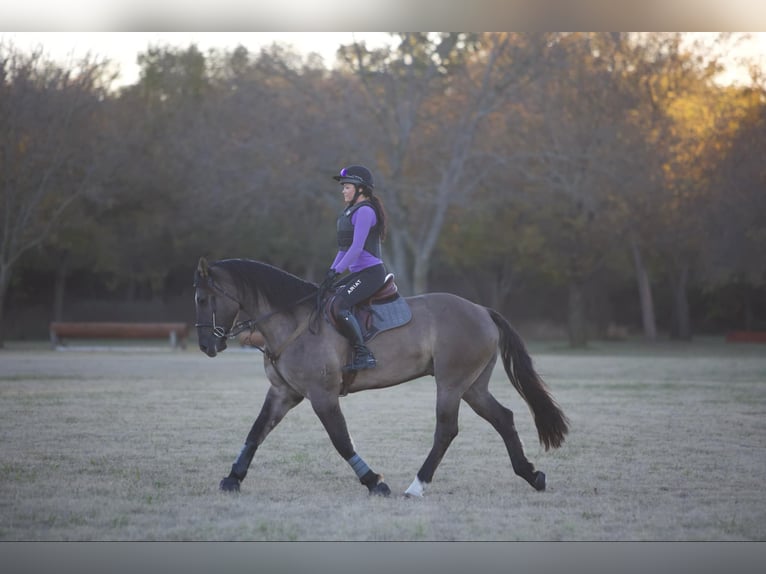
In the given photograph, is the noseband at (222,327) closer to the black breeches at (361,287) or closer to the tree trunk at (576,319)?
the black breeches at (361,287)

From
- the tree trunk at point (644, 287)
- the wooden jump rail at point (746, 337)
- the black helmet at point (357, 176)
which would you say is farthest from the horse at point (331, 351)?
the wooden jump rail at point (746, 337)

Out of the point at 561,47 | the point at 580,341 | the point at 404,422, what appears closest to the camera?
the point at 404,422

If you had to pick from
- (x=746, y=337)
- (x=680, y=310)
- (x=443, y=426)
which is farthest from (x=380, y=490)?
(x=746, y=337)

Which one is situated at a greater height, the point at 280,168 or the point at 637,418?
the point at 280,168

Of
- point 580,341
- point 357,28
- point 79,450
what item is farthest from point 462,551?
point 580,341

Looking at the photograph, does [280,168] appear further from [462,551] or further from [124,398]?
[462,551]

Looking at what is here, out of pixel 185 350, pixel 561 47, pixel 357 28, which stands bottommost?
pixel 185 350

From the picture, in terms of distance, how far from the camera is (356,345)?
27.4 ft

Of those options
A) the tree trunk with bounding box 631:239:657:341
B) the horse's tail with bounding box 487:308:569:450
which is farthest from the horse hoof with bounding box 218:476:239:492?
the tree trunk with bounding box 631:239:657:341

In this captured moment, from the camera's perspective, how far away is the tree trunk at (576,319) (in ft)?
117

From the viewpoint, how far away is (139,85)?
42406mm

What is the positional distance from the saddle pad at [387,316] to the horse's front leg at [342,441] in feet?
1.98

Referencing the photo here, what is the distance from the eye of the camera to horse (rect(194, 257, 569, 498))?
8.32 m

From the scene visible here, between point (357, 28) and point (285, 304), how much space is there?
3.77 metres
